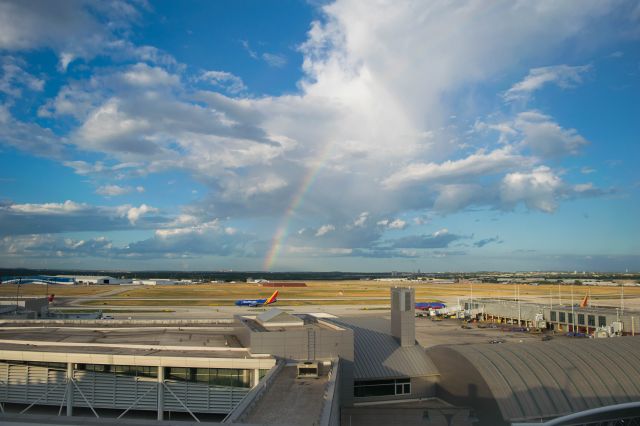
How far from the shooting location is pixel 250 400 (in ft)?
67.2

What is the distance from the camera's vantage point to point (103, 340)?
3841 centimetres

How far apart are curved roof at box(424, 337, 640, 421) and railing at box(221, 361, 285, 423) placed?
15.2 m

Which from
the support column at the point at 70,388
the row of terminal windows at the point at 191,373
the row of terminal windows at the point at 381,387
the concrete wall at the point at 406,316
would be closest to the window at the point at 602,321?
the concrete wall at the point at 406,316

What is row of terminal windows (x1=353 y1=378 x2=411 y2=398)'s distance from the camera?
3403 centimetres

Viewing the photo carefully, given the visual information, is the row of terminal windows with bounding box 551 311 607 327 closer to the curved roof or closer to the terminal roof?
the curved roof

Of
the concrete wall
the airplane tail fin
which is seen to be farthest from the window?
the airplane tail fin

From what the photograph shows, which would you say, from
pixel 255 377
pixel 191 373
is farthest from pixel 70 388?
pixel 255 377

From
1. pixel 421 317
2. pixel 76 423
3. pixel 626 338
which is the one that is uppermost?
pixel 76 423

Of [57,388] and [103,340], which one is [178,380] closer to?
[57,388]

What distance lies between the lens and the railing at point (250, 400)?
1837 cm

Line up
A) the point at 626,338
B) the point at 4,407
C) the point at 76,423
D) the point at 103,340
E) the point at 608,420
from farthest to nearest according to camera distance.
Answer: the point at 626,338 < the point at 103,340 < the point at 4,407 < the point at 608,420 < the point at 76,423

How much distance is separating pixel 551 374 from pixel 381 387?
11975mm

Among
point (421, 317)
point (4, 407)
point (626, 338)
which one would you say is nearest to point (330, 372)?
point (4, 407)

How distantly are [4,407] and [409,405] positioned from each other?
1141 inches
